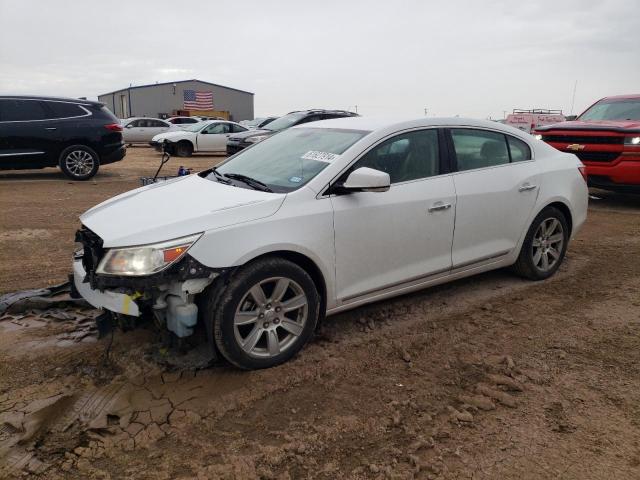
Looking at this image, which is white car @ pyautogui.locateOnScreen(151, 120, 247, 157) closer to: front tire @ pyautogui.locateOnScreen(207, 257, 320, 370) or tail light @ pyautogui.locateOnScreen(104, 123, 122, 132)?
tail light @ pyautogui.locateOnScreen(104, 123, 122, 132)

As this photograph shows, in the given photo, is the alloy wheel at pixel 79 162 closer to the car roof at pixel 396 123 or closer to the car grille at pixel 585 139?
the car roof at pixel 396 123

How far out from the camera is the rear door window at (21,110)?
10.2 meters

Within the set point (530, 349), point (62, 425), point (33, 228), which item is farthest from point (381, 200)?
point (33, 228)

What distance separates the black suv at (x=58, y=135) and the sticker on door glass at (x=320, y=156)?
8690mm

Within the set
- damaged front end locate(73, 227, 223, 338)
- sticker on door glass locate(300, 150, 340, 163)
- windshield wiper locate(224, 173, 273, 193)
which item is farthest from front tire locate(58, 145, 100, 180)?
damaged front end locate(73, 227, 223, 338)

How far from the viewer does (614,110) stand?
31.3 ft

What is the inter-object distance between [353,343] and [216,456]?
1432 millimetres

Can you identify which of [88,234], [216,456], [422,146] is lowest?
[216,456]

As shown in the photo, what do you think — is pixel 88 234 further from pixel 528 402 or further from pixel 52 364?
pixel 528 402

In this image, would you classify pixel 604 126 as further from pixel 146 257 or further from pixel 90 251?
pixel 90 251

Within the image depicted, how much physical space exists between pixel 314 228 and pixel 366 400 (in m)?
1.10

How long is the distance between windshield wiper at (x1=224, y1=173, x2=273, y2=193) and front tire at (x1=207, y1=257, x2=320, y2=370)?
2.04 feet

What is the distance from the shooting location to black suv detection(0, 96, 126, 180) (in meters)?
10.2

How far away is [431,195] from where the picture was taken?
395 centimetres
